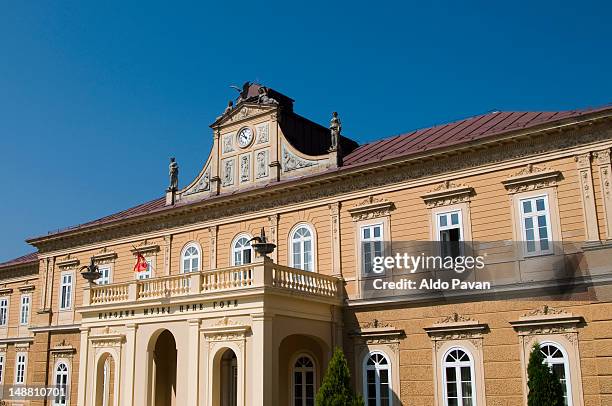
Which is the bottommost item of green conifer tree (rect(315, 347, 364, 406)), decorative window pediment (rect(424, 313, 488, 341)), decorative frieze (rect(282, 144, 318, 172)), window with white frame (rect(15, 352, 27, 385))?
green conifer tree (rect(315, 347, 364, 406))

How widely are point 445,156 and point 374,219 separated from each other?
118 inches

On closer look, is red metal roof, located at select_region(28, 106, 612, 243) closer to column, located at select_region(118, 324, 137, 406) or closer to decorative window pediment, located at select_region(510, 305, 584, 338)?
decorative window pediment, located at select_region(510, 305, 584, 338)

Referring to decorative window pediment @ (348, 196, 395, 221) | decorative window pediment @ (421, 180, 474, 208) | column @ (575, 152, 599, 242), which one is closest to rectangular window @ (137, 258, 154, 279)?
decorative window pediment @ (348, 196, 395, 221)

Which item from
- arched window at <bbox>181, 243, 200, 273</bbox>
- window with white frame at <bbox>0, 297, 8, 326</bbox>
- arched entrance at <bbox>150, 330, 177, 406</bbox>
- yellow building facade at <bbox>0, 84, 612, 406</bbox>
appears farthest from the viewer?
window with white frame at <bbox>0, 297, 8, 326</bbox>

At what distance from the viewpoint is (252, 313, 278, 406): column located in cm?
1773

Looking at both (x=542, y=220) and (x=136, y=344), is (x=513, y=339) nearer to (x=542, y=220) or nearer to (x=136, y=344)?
(x=542, y=220)

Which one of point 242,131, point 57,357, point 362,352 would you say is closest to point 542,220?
point 362,352

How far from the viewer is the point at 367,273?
827 inches

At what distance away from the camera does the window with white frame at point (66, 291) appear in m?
29.9

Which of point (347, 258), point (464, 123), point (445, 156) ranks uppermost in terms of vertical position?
point (464, 123)

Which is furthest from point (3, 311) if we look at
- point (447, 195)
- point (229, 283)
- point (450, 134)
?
point (447, 195)

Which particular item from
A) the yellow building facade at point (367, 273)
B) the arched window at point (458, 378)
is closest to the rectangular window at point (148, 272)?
the yellow building facade at point (367, 273)

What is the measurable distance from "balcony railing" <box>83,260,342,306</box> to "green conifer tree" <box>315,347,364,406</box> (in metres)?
2.48

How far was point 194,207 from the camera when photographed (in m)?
25.7
